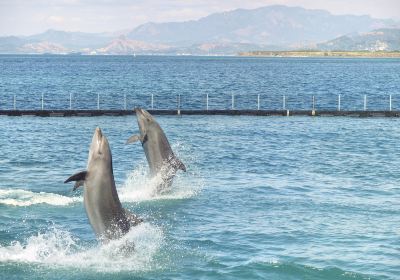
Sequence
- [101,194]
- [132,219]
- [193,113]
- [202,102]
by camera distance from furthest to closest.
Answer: [202,102]
[193,113]
[132,219]
[101,194]

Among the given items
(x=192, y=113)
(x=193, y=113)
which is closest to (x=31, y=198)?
(x=192, y=113)

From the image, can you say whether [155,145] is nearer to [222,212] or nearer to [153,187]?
[153,187]

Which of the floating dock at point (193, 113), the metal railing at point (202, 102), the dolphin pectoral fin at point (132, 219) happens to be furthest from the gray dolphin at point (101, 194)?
the metal railing at point (202, 102)

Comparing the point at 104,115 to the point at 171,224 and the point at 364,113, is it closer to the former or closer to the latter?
the point at 364,113

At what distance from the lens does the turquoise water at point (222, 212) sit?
24000 millimetres

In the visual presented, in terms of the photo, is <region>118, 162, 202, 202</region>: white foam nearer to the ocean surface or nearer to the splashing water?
the splashing water

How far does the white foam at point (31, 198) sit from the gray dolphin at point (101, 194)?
10.8 meters

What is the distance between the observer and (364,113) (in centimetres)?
7706

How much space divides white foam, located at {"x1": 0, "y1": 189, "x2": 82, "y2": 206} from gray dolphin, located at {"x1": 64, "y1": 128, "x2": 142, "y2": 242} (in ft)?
35.3

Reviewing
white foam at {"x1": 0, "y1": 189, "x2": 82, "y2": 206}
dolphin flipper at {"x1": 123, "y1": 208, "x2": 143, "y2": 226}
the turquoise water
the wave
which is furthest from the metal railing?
dolphin flipper at {"x1": 123, "y1": 208, "x2": 143, "y2": 226}

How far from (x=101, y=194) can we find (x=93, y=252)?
3.01m

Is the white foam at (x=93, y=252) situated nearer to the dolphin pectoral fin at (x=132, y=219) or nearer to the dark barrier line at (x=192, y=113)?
the dolphin pectoral fin at (x=132, y=219)

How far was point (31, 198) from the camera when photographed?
33969 millimetres

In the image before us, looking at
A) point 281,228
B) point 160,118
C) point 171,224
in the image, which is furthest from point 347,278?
point 160,118
